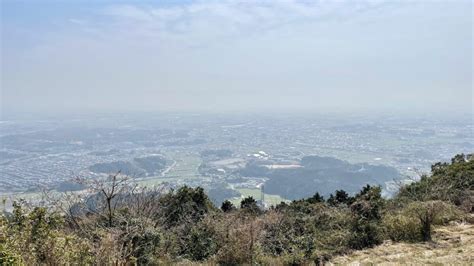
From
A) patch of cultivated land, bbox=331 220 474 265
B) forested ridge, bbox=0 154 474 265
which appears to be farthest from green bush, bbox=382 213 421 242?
patch of cultivated land, bbox=331 220 474 265

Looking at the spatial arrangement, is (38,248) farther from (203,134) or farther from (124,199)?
(203,134)

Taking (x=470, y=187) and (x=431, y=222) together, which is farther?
(x=470, y=187)

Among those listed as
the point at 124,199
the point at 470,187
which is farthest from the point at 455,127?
the point at 124,199

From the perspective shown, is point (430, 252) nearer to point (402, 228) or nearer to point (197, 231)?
point (402, 228)

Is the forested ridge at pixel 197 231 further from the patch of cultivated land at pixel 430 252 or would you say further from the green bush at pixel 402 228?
the patch of cultivated land at pixel 430 252

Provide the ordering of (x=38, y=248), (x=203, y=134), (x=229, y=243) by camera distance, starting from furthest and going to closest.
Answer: (x=203, y=134)
(x=229, y=243)
(x=38, y=248)

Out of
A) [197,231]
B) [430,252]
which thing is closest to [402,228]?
[430,252]
